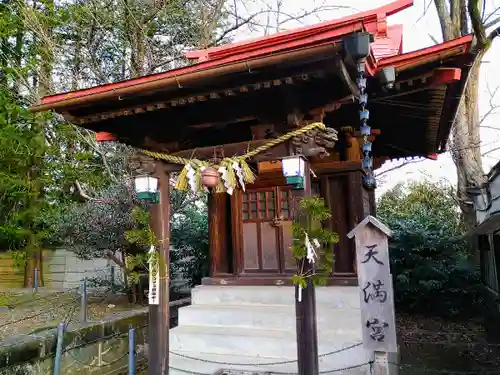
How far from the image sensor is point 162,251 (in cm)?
506

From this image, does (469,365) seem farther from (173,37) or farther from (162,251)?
(173,37)

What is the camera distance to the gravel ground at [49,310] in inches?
305

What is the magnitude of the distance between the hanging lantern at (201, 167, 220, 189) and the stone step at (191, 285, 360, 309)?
9.13 feet

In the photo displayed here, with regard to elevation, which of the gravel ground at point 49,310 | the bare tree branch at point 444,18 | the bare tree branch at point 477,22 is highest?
the bare tree branch at point 444,18

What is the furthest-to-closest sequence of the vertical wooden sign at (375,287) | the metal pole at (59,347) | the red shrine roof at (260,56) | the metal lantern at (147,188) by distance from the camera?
the metal pole at (59,347), the metal lantern at (147,188), the vertical wooden sign at (375,287), the red shrine roof at (260,56)

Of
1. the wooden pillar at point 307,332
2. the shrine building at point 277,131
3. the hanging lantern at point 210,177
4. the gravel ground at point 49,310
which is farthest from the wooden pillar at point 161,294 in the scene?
the gravel ground at point 49,310

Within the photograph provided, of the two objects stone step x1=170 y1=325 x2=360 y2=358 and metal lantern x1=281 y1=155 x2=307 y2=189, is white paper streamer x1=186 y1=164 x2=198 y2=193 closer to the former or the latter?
metal lantern x1=281 y1=155 x2=307 y2=189

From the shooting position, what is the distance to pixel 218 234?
7883 mm

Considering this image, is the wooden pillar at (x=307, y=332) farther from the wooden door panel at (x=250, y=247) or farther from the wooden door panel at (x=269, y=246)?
the wooden door panel at (x=250, y=247)

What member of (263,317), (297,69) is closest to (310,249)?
(297,69)

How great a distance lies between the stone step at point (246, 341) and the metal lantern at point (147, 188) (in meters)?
2.40

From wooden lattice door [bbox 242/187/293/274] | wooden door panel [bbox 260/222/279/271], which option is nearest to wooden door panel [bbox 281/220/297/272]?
wooden lattice door [bbox 242/187/293/274]

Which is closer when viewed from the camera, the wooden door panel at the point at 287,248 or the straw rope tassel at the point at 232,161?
the straw rope tassel at the point at 232,161

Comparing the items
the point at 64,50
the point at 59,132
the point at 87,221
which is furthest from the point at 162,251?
the point at 59,132
